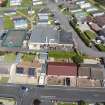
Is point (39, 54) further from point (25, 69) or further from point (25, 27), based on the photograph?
point (25, 27)

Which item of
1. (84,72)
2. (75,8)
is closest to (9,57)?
(84,72)

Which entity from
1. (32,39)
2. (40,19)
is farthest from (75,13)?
(32,39)

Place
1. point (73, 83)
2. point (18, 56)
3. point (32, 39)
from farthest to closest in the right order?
point (32, 39) < point (18, 56) < point (73, 83)

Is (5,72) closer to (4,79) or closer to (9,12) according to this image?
(4,79)

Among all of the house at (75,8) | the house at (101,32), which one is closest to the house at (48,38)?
the house at (101,32)

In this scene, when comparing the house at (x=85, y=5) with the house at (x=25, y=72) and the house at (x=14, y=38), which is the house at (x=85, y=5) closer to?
the house at (x=14, y=38)

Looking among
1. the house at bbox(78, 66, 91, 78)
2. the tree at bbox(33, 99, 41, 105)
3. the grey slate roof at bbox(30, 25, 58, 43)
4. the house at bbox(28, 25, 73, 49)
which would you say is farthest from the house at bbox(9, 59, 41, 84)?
the grey slate roof at bbox(30, 25, 58, 43)

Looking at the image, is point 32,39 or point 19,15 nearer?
point 32,39
